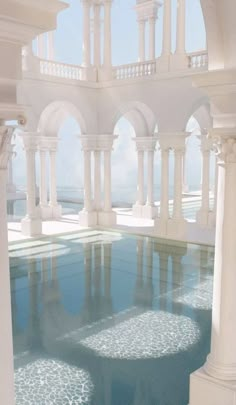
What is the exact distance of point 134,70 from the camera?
19.3m

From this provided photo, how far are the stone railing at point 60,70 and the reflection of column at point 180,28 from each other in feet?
15.3

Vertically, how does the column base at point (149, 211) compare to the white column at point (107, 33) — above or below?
below

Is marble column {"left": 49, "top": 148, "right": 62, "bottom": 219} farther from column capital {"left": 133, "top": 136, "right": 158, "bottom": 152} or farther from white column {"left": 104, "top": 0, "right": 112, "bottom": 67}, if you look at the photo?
white column {"left": 104, "top": 0, "right": 112, "bottom": 67}

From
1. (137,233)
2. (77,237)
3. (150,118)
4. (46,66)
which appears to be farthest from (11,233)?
(150,118)

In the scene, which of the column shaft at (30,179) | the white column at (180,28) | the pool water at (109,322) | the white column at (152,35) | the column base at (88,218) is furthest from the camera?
the white column at (152,35)

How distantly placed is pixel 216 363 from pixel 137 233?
1351 cm

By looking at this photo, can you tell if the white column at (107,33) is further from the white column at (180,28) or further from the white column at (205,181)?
the white column at (205,181)

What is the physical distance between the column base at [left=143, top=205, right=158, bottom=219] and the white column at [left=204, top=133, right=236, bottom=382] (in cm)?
1704

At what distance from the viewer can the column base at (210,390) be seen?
527 centimetres

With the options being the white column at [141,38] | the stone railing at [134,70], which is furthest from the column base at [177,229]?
the white column at [141,38]

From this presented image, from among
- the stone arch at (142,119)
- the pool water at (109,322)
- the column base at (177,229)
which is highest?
the stone arch at (142,119)

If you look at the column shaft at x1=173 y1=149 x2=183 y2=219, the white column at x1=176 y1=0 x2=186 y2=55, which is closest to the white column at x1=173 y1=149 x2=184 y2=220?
the column shaft at x1=173 y1=149 x2=183 y2=219

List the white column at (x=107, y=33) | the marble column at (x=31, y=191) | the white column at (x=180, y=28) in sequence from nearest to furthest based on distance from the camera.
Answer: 1. the white column at (x=180, y=28)
2. the marble column at (x=31, y=191)
3. the white column at (x=107, y=33)

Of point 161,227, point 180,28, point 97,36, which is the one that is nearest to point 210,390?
point 161,227
